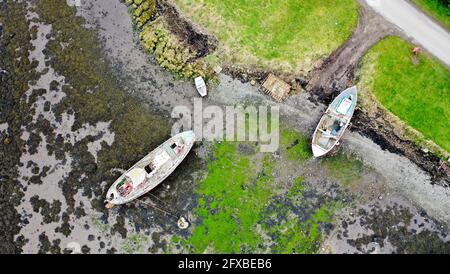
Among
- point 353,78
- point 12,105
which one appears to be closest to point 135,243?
A: point 12,105

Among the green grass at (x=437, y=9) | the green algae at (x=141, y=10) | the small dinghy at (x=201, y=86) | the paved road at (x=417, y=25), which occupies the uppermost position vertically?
the green grass at (x=437, y=9)

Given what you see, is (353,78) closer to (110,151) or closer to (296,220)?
(296,220)

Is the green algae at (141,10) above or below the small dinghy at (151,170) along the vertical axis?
above

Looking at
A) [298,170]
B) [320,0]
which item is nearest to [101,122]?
[298,170]

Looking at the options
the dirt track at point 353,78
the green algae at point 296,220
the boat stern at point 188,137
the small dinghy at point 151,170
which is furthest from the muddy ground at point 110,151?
the boat stern at point 188,137

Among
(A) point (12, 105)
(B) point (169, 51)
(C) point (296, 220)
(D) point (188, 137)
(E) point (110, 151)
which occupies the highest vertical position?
(B) point (169, 51)

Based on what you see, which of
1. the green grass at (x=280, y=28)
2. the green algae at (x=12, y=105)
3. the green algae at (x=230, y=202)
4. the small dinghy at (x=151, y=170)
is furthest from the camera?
the green grass at (x=280, y=28)

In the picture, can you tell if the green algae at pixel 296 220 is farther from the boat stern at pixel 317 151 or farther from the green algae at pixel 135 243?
the green algae at pixel 135 243

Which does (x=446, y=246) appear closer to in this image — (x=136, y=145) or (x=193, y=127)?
(x=193, y=127)
